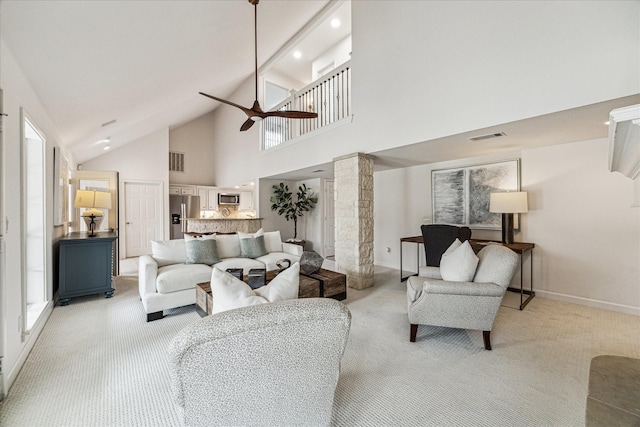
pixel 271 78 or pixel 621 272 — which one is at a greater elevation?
pixel 271 78

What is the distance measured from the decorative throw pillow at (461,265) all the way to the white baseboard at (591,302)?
214 centimetres

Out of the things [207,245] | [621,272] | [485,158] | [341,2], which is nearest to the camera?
[621,272]

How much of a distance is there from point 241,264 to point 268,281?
0.91 m

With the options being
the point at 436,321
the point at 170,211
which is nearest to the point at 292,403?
the point at 436,321

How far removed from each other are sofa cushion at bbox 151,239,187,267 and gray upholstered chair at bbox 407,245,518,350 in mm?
3040

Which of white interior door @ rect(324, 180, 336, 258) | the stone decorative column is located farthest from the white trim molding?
white interior door @ rect(324, 180, 336, 258)

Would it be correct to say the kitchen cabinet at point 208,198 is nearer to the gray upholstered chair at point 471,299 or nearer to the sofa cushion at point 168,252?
the sofa cushion at point 168,252

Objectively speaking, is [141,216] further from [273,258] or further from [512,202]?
[512,202]

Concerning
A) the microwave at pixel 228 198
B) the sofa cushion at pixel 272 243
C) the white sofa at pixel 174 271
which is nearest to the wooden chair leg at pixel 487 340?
the white sofa at pixel 174 271

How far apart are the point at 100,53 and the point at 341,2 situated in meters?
4.13

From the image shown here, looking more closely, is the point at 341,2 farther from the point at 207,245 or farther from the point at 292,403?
the point at 292,403

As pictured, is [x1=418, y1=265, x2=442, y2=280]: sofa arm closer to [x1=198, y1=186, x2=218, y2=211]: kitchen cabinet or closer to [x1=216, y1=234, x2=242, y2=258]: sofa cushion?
[x1=216, y1=234, x2=242, y2=258]: sofa cushion

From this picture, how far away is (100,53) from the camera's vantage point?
2.27m

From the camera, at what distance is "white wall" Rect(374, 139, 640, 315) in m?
3.15
